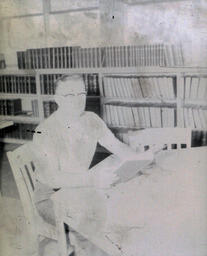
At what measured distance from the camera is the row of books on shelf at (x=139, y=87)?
1753 millimetres

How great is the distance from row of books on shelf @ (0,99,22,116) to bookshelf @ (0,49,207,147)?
0.12 feet

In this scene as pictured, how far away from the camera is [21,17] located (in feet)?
6.59

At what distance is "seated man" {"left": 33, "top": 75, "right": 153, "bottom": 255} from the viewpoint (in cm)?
191

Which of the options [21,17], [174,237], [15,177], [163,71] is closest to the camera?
[163,71]

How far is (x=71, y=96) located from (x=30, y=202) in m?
0.71

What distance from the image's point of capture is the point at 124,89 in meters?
1.84

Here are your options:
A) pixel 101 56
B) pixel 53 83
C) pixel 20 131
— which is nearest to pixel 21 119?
pixel 20 131

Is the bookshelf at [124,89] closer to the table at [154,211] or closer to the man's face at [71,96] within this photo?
the man's face at [71,96]

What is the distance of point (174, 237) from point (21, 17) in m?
1.48

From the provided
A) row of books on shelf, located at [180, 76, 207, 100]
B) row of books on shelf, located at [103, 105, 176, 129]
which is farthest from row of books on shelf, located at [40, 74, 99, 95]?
row of books on shelf, located at [180, 76, 207, 100]

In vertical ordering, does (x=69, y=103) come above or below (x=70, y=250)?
above

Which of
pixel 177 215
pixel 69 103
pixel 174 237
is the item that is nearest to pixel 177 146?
pixel 177 215

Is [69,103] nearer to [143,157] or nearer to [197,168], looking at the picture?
[143,157]

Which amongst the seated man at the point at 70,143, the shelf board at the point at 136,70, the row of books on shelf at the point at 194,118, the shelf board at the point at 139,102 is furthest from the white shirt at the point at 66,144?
the row of books on shelf at the point at 194,118
